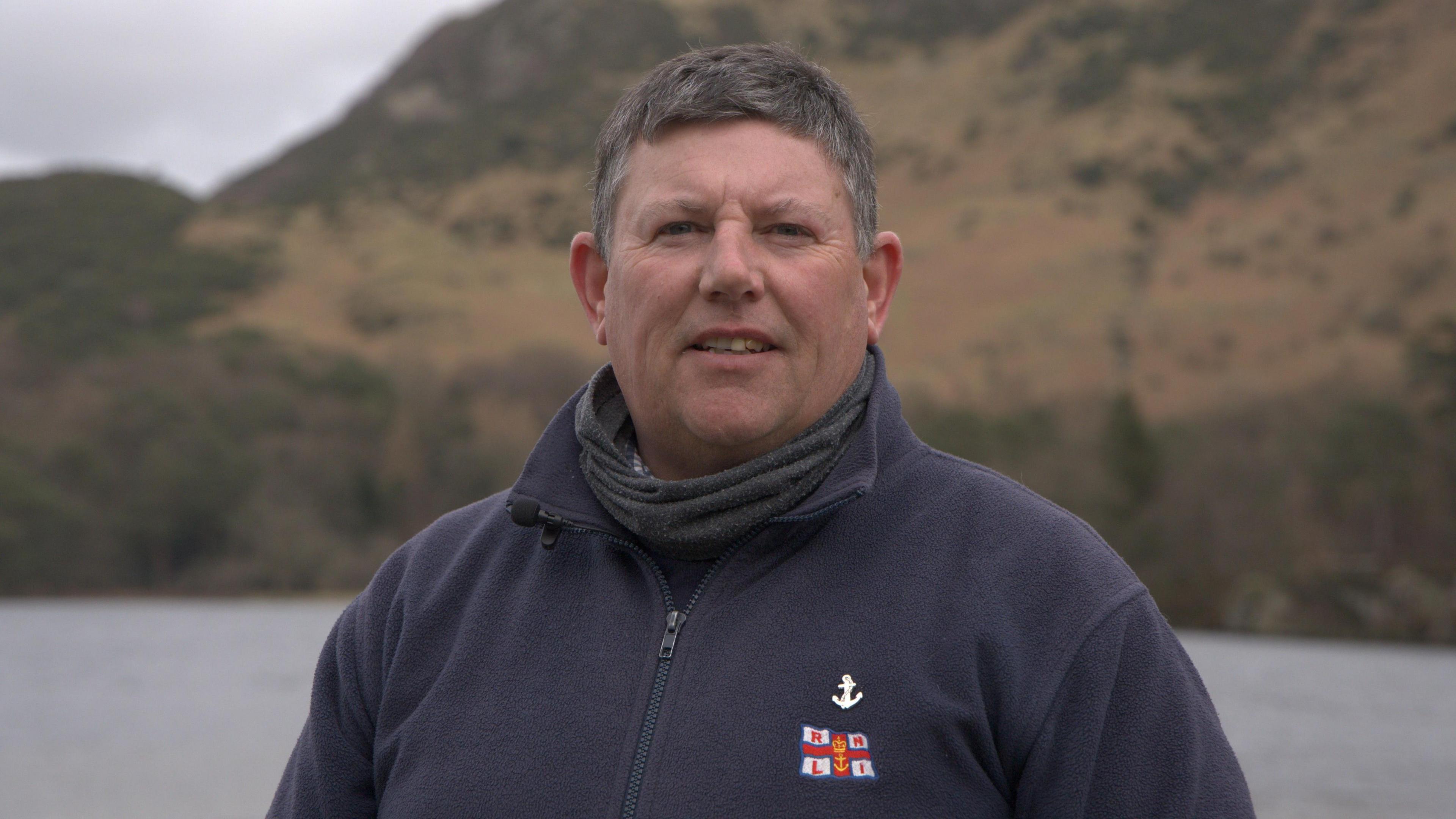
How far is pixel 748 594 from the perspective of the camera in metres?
2.41

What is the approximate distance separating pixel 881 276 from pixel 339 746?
4.16 feet

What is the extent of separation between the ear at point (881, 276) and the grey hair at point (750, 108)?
4 cm

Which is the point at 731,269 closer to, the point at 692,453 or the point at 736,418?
the point at 736,418

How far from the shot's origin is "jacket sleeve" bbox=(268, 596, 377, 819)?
2.62 m

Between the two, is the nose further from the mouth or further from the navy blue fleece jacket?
the navy blue fleece jacket

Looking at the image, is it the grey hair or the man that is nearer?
the man

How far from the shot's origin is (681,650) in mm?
2375

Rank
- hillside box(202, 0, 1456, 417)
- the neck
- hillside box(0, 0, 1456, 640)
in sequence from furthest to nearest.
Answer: hillside box(202, 0, 1456, 417) → hillside box(0, 0, 1456, 640) → the neck

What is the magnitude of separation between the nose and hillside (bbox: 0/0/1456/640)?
0.60 metres

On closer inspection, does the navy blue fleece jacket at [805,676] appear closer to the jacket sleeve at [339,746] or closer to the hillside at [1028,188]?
the jacket sleeve at [339,746]

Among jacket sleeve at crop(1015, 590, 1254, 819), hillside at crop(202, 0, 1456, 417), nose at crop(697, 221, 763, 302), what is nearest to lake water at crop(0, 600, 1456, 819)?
nose at crop(697, 221, 763, 302)

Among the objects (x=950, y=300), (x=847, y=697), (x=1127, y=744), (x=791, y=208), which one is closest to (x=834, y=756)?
(x=847, y=697)

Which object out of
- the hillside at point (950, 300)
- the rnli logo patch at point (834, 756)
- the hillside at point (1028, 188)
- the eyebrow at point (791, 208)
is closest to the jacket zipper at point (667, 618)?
the rnli logo patch at point (834, 756)

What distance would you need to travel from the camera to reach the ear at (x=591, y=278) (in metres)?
2.76
